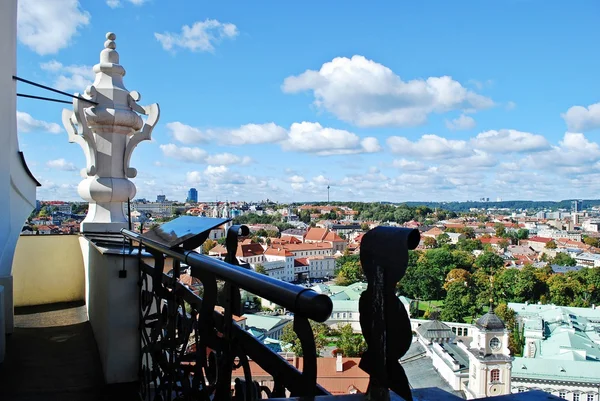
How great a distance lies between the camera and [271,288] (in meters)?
0.97

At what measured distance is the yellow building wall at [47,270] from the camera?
4.12m

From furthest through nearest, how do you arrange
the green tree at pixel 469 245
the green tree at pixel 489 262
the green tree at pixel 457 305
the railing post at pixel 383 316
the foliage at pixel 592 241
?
the foliage at pixel 592 241, the green tree at pixel 469 245, the green tree at pixel 489 262, the green tree at pixel 457 305, the railing post at pixel 383 316

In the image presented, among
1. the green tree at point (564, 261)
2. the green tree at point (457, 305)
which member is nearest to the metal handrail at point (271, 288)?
the green tree at point (457, 305)

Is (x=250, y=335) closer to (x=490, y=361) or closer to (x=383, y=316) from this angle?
(x=383, y=316)

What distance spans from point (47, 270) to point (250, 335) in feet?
12.1

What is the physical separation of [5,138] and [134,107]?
0.98m

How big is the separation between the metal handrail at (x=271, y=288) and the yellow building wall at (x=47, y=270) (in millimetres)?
3241

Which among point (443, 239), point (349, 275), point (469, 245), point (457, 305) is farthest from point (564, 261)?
point (349, 275)

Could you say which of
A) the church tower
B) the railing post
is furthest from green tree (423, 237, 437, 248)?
the railing post

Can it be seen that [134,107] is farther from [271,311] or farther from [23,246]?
[271,311]

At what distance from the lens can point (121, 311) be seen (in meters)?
2.49

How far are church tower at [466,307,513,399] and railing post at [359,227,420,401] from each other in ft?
87.6

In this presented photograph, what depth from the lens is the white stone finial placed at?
378cm

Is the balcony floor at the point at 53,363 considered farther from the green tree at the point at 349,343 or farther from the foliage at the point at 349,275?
the foliage at the point at 349,275
